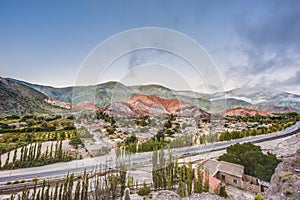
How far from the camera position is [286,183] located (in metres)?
5.34

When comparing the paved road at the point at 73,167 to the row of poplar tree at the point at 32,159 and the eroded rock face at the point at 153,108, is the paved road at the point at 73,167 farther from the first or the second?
the eroded rock face at the point at 153,108

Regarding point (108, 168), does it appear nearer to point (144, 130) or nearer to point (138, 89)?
point (144, 130)

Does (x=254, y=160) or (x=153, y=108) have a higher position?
(x=153, y=108)

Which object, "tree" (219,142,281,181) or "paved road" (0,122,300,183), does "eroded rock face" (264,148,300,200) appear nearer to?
"tree" (219,142,281,181)

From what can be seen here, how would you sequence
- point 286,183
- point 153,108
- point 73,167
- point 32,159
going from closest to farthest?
1. point 286,183
2. point 153,108
3. point 73,167
4. point 32,159

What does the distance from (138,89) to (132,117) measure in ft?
7.44

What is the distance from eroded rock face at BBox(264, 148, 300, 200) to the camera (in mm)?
4873

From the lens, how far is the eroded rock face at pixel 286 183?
16.0 ft

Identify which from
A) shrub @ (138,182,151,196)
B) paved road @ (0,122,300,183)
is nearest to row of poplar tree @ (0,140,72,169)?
paved road @ (0,122,300,183)

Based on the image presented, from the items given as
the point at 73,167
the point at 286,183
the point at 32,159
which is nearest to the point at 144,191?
the point at 286,183

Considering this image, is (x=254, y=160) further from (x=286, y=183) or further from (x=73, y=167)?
(x=73, y=167)

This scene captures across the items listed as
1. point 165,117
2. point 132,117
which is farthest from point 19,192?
point 165,117

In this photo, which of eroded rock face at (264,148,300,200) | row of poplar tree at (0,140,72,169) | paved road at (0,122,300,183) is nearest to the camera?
eroded rock face at (264,148,300,200)

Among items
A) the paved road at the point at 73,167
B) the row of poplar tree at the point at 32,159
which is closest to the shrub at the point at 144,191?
the paved road at the point at 73,167
